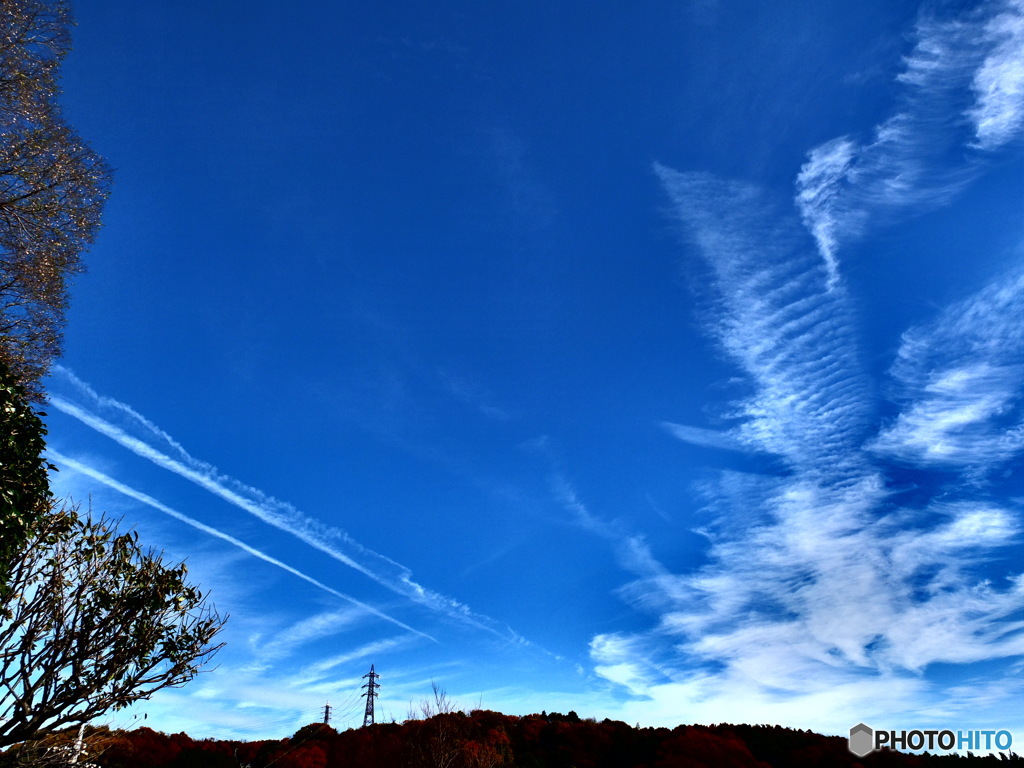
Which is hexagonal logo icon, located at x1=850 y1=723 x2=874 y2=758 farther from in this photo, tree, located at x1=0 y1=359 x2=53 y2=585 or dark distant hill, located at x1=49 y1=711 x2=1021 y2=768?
tree, located at x1=0 y1=359 x2=53 y2=585

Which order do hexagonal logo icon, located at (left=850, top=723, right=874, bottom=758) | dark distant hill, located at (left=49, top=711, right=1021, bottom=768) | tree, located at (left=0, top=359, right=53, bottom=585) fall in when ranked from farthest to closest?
dark distant hill, located at (left=49, top=711, right=1021, bottom=768) < hexagonal logo icon, located at (left=850, top=723, right=874, bottom=758) < tree, located at (left=0, top=359, right=53, bottom=585)

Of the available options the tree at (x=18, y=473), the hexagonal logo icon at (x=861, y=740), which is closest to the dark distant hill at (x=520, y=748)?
the hexagonal logo icon at (x=861, y=740)

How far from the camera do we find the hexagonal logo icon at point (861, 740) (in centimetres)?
2544

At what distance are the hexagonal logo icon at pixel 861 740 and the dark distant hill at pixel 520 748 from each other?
0.45m

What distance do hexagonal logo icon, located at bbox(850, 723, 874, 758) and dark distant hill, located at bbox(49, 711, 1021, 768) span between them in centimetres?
45

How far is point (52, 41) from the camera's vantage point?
16.0 metres

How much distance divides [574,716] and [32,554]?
3669 centimetres

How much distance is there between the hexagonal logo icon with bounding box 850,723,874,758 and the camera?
25438 mm

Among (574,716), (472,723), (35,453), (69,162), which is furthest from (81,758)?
(574,716)

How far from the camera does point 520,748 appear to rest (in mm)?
34562

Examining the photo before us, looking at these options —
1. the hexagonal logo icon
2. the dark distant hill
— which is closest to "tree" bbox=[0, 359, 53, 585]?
the dark distant hill

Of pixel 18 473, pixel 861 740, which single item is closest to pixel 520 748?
pixel 861 740

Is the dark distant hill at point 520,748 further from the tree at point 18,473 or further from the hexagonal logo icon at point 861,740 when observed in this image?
the tree at point 18,473

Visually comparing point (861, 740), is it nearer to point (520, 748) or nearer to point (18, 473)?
point (520, 748)
